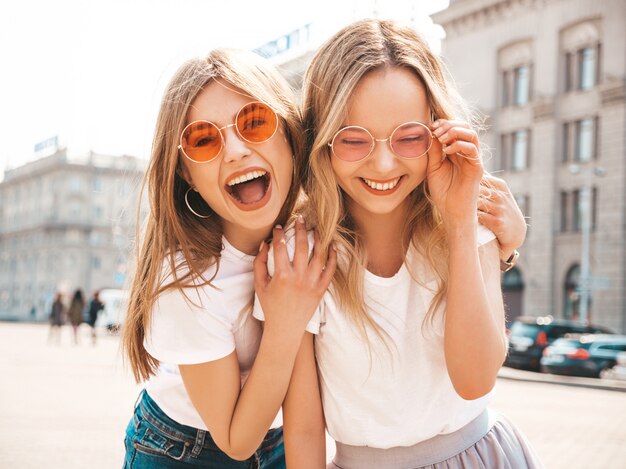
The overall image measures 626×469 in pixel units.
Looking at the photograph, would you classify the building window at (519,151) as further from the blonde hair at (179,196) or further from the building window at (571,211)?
the blonde hair at (179,196)

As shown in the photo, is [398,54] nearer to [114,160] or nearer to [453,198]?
[453,198]

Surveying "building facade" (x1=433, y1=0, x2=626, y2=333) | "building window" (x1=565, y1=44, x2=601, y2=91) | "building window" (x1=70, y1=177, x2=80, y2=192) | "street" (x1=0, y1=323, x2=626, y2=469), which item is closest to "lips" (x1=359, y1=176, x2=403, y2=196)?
"street" (x1=0, y1=323, x2=626, y2=469)

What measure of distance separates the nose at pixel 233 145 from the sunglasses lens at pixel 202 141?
22mm

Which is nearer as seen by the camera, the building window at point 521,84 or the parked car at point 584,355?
the parked car at point 584,355

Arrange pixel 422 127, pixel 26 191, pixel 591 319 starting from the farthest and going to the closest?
pixel 26 191, pixel 591 319, pixel 422 127

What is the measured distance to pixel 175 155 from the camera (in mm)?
2500

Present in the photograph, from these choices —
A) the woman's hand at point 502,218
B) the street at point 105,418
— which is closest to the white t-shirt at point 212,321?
the woman's hand at point 502,218

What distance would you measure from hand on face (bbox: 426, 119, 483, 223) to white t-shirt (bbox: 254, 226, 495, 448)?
0.17 m

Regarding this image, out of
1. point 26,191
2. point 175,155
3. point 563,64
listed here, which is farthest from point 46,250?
point 175,155

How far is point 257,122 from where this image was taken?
7.88ft

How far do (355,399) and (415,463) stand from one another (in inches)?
10.1

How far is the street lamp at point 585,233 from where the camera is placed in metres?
30.6

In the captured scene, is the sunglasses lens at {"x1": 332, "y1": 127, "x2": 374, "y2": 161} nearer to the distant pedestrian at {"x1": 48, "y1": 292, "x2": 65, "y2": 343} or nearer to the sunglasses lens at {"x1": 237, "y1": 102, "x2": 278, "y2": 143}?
the sunglasses lens at {"x1": 237, "y1": 102, "x2": 278, "y2": 143}

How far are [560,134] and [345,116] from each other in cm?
3598
